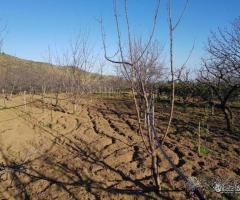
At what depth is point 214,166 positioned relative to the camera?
7453 mm

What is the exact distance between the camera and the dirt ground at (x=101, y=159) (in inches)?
263

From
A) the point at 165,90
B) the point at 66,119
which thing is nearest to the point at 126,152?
the point at 66,119

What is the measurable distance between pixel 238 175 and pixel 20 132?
782 centimetres

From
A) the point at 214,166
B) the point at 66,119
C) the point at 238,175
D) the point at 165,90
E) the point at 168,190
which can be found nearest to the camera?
the point at 168,190

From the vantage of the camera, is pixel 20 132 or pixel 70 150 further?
pixel 20 132

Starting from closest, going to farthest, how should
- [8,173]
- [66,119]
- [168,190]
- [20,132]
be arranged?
[168,190]
[8,173]
[20,132]
[66,119]

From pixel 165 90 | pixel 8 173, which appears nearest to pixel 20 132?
pixel 8 173

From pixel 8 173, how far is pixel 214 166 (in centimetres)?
479

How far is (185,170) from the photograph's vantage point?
725cm

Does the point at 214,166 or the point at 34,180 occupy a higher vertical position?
the point at 214,166

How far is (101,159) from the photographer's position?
8.47m

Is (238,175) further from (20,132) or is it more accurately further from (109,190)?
(20,132)

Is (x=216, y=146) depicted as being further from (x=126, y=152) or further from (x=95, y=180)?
(x=95, y=180)

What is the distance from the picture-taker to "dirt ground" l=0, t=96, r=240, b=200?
6676mm
